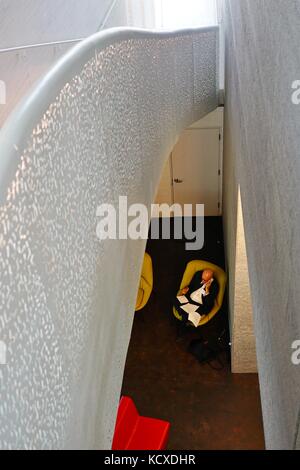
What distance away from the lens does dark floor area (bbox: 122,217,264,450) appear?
5.20m

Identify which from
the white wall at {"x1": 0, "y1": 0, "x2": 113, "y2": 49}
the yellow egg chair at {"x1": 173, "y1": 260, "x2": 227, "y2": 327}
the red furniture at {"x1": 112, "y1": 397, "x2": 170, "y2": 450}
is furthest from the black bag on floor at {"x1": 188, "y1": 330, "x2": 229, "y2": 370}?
the white wall at {"x1": 0, "y1": 0, "x2": 113, "y2": 49}

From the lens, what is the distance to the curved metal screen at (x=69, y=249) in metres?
0.91

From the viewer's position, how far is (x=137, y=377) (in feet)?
19.1

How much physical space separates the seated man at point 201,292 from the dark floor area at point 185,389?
0.90ft

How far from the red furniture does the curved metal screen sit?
9.56 ft

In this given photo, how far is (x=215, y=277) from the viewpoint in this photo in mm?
6453

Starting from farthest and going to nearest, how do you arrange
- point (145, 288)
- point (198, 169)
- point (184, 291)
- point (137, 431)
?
point (198, 169), point (145, 288), point (184, 291), point (137, 431)

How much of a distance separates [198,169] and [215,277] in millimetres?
2001

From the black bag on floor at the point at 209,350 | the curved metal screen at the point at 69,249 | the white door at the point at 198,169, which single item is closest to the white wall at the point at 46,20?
the curved metal screen at the point at 69,249
